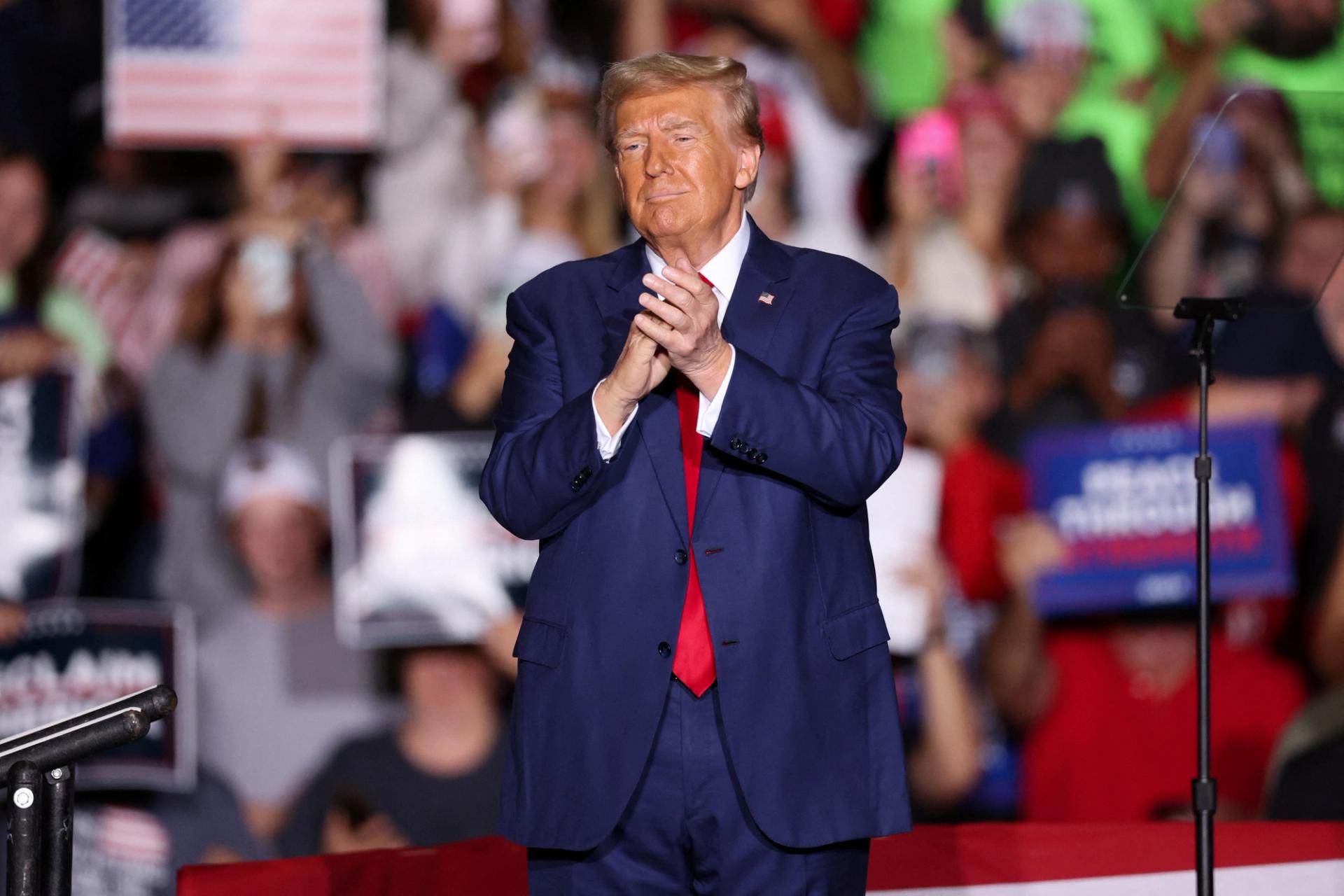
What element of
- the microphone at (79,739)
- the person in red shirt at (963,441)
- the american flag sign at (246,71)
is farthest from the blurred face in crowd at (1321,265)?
the american flag sign at (246,71)

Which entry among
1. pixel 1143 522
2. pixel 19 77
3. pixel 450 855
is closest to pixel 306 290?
pixel 19 77

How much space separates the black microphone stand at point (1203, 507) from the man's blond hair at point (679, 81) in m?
0.93

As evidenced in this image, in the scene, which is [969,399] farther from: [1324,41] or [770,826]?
[770,826]

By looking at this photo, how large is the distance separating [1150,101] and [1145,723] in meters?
1.71

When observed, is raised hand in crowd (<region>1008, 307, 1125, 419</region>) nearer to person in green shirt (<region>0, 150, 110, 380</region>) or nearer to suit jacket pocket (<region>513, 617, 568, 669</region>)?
person in green shirt (<region>0, 150, 110, 380</region>)

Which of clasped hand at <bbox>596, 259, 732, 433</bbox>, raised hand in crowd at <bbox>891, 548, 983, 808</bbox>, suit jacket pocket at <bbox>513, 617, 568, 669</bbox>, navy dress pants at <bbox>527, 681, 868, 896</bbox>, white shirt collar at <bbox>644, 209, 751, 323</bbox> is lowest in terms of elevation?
raised hand in crowd at <bbox>891, 548, 983, 808</bbox>

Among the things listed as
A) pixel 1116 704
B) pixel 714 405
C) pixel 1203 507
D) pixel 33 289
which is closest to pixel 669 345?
pixel 714 405

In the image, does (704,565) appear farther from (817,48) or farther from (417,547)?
(817,48)

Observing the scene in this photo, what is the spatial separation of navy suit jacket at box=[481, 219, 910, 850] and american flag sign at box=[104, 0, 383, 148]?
107 inches

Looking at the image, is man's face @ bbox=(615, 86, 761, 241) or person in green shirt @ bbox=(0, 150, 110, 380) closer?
man's face @ bbox=(615, 86, 761, 241)

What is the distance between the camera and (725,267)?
183cm

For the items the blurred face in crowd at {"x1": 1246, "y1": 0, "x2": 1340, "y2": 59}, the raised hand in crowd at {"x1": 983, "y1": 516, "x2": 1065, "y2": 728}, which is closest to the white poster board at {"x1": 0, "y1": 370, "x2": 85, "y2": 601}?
the raised hand in crowd at {"x1": 983, "y1": 516, "x2": 1065, "y2": 728}

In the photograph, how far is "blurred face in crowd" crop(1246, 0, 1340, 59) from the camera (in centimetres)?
440

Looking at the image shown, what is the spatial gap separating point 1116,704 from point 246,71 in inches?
115
